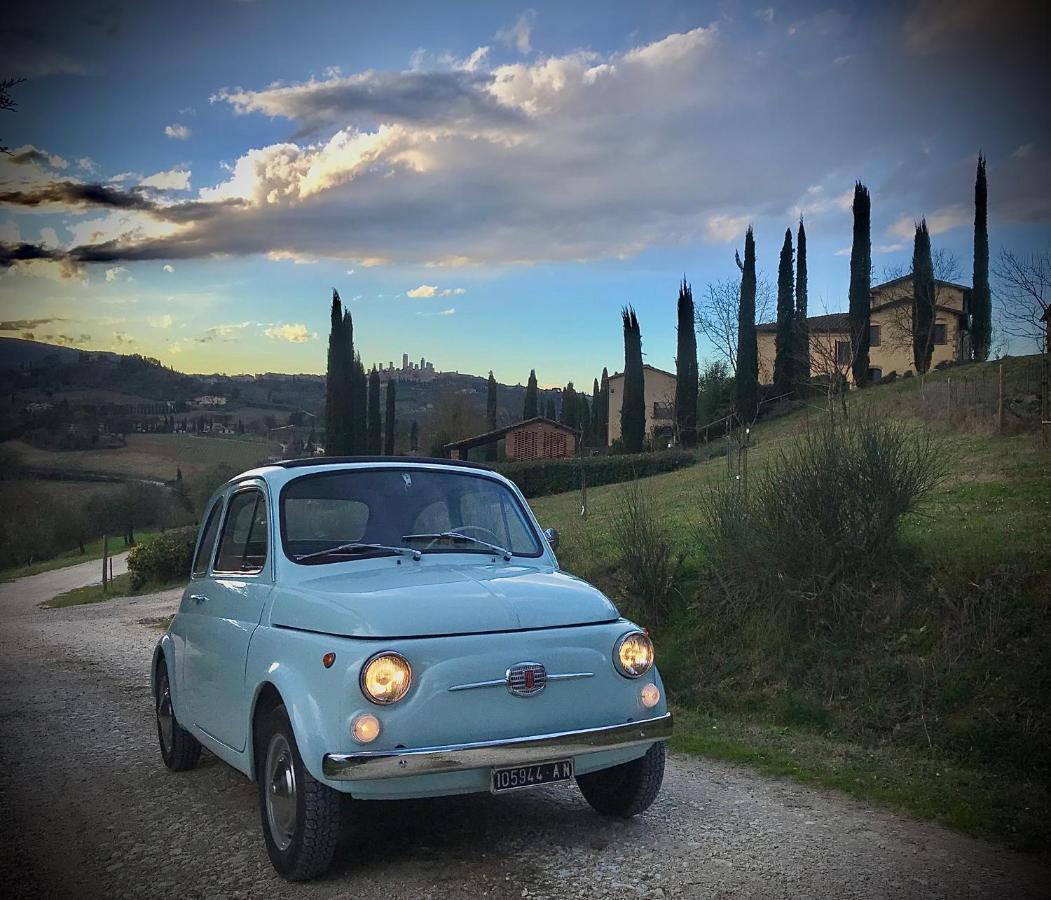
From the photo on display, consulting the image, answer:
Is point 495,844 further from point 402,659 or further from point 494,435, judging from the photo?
point 494,435

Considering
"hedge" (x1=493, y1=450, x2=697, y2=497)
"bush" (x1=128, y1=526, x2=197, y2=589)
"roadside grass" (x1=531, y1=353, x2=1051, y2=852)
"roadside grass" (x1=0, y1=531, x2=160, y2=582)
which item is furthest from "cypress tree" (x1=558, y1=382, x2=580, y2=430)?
"roadside grass" (x1=531, y1=353, x2=1051, y2=852)

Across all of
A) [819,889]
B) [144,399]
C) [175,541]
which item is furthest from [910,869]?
[144,399]

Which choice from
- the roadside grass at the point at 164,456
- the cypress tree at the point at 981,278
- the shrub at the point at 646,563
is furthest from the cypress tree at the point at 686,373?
the shrub at the point at 646,563

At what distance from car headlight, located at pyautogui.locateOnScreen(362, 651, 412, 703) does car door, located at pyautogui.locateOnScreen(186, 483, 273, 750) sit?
126 centimetres

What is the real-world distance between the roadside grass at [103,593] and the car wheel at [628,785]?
32.6 meters

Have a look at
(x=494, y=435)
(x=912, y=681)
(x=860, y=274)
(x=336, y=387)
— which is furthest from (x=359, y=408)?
(x=912, y=681)

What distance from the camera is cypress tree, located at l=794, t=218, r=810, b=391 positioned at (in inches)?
2092

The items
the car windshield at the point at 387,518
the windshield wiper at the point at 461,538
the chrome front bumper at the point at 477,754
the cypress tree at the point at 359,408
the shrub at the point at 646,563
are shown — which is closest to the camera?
the chrome front bumper at the point at 477,754

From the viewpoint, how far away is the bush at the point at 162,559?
119 feet

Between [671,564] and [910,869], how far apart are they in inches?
314

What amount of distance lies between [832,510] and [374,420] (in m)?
57.9

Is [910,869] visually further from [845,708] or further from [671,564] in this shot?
[671,564]

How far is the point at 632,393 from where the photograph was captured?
183 ft

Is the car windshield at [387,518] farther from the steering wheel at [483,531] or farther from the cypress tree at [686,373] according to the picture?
the cypress tree at [686,373]
